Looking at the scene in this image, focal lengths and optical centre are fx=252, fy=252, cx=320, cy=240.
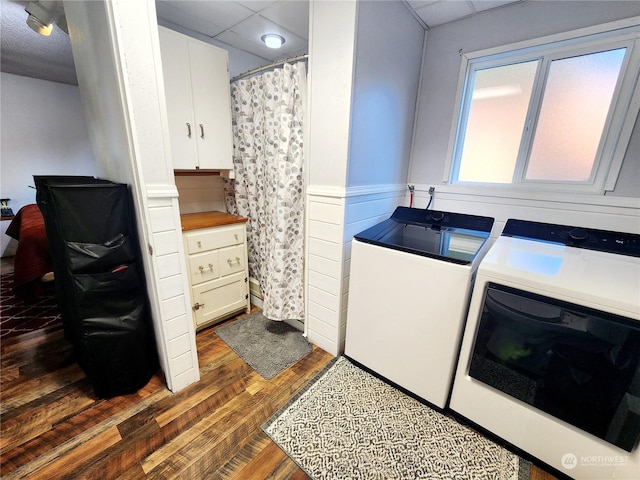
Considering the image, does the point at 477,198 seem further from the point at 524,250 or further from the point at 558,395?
the point at 558,395

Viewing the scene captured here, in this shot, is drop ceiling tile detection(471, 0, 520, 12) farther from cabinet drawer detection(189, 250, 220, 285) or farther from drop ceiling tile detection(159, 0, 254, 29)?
cabinet drawer detection(189, 250, 220, 285)

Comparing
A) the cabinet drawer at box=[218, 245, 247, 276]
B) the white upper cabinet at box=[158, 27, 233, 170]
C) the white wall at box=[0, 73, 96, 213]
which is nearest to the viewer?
the white upper cabinet at box=[158, 27, 233, 170]

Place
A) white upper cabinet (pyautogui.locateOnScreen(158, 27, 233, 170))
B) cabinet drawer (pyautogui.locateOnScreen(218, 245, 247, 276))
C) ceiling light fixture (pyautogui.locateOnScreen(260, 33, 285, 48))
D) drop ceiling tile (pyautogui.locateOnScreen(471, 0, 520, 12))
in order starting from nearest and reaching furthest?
1. drop ceiling tile (pyautogui.locateOnScreen(471, 0, 520, 12))
2. white upper cabinet (pyautogui.locateOnScreen(158, 27, 233, 170))
3. cabinet drawer (pyautogui.locateOnScreen(218, 245, 247, 276))
4. ceiling light fixture (pyautogui.locateOnScreen(260, 33, 285, 48))

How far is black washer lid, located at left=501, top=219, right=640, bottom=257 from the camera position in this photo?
1326 millimetres

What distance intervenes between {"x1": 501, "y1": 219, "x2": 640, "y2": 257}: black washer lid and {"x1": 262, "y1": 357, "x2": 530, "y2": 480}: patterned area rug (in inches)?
45.8

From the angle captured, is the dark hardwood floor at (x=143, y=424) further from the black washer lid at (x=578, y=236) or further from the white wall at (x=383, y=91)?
the white wall at (x=383, y=91)

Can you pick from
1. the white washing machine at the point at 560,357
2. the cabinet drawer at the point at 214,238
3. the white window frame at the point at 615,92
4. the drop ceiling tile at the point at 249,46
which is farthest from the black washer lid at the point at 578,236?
the drop ceiling tile at the point at 249,46

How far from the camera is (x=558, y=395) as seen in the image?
1060 millimetres

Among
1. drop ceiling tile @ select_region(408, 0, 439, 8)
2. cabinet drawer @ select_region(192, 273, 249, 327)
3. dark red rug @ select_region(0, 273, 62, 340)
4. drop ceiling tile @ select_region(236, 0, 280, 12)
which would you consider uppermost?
drop ceiling tile @ select_region(236, 0, 280, 12)

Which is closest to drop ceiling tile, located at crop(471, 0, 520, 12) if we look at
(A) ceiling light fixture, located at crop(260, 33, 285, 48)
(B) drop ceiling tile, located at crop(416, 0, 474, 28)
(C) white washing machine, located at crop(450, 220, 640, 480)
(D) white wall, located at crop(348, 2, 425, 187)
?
(B) drop ceiling tile, located at crop(416, 0, 474, 28)

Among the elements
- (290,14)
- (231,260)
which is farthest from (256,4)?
(231,260)

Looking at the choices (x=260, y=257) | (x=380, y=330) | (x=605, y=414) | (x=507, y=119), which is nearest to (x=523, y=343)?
(x=605, y=414)

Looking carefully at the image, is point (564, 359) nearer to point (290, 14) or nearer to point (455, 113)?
point (455, 113)

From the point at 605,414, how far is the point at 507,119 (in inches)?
69.9
